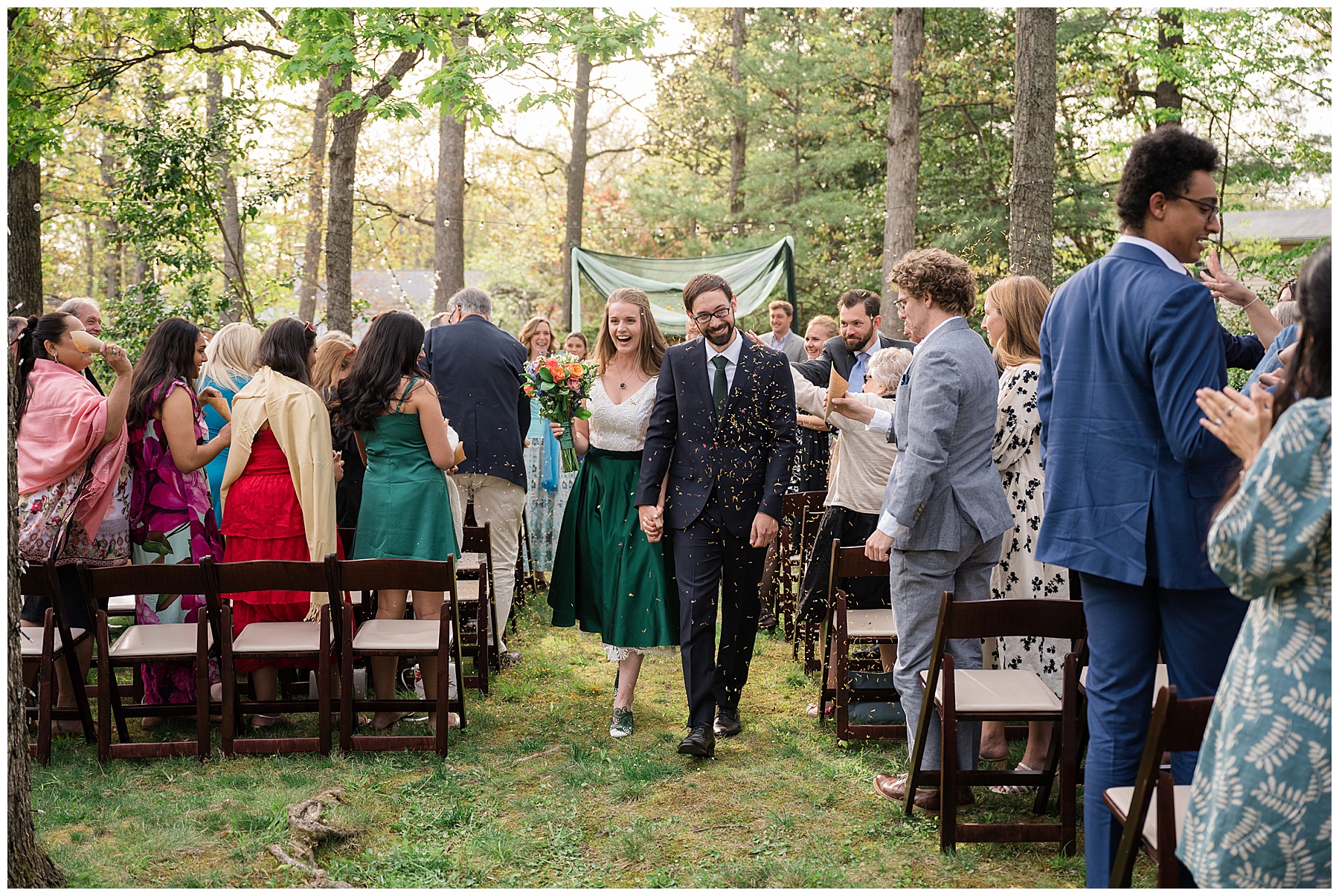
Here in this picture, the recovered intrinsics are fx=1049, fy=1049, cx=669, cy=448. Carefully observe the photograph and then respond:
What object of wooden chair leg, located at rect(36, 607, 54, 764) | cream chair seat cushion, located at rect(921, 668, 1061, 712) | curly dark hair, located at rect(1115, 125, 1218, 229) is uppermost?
curly dark hair, located at rect(1115, 125, 1218, 229)

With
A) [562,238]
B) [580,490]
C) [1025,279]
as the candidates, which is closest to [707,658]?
[580,490]

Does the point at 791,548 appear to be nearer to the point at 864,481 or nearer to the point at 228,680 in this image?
the point at 864,481

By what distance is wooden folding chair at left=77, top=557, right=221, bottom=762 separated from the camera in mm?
4281

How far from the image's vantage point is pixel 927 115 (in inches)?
712

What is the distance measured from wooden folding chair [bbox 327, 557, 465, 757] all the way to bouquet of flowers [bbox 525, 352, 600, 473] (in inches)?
47.7

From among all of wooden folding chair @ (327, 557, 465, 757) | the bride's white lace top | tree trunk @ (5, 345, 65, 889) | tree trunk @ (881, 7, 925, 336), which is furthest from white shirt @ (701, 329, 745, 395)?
tree trunk @ (881, 7, 925, 336)

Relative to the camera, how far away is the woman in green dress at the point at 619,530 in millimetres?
5020

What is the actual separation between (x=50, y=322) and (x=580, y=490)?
2535 mm

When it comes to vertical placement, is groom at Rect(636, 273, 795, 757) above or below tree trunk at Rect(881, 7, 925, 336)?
below

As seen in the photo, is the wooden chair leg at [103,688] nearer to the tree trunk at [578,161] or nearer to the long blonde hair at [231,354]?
the long blonde hair at [231,354]

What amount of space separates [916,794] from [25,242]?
26.7 ft

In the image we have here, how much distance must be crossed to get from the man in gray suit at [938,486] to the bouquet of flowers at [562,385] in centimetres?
186

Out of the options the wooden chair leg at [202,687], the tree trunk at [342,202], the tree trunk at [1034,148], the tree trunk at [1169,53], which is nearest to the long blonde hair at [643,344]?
the wooden chair leg at [202,687]

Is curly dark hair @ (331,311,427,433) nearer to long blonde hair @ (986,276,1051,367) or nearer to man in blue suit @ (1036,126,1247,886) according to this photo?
long blonde hair @ (986,276,1051,367)
